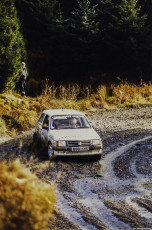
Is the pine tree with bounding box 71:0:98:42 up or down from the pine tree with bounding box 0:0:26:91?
up

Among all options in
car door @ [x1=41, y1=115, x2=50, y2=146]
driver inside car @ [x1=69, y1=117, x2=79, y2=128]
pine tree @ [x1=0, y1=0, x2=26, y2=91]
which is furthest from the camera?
pine tree @ [x1=0, y1=0, x2=26, y2=91]

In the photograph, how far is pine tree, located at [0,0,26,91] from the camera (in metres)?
18.2

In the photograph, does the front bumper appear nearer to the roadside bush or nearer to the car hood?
the car hood

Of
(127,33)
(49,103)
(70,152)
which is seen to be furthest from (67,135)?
(127,33)

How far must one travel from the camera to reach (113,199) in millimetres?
6934

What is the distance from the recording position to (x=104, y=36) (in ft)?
95.5

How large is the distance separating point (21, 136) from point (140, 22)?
1762 cm

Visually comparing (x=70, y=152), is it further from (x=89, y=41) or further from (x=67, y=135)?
(x=89, y=41)

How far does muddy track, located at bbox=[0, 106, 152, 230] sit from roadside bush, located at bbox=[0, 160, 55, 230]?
2.54 meters

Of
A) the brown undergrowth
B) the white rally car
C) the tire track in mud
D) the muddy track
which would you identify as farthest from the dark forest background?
the tire track in mud

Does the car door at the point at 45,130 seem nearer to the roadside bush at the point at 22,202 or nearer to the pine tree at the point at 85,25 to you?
the roadside bush at the point at 22,202

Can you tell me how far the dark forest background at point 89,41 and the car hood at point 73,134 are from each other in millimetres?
17296

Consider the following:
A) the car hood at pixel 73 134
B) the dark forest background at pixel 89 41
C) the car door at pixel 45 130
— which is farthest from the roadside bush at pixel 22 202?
the dark forest background at pixel 89 41

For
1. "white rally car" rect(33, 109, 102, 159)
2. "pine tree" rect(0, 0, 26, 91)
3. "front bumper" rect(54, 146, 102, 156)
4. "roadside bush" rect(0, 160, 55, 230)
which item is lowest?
"front bumper" rect(54, 146, 102, 156)
